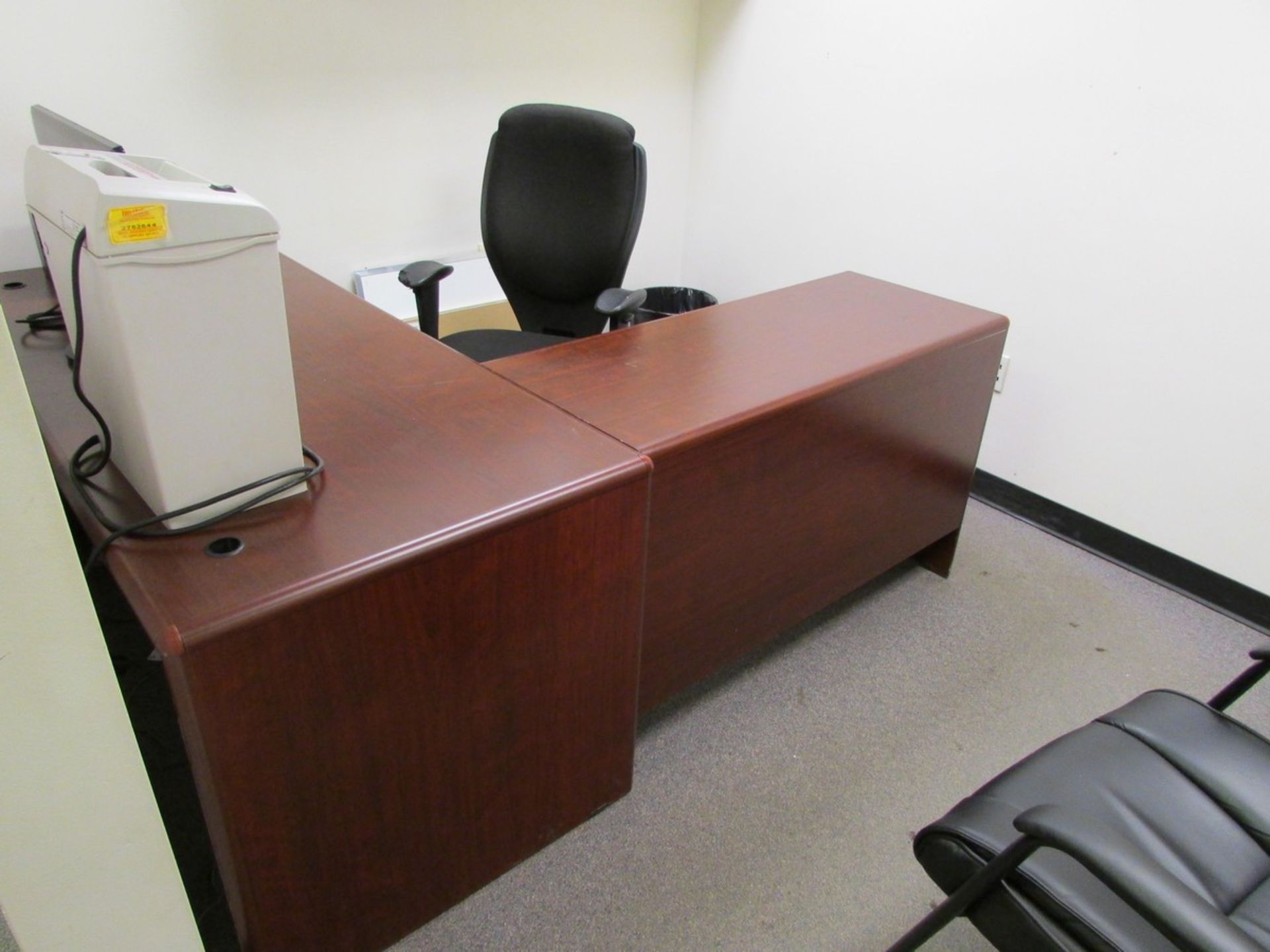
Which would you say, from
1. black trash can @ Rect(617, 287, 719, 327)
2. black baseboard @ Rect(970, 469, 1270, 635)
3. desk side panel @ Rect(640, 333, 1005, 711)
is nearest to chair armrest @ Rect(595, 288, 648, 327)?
desk side panel @ Rect(640, 333, 1005, 711)

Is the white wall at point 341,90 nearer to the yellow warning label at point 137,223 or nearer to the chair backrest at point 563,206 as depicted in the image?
the chair backrest at point 563,206

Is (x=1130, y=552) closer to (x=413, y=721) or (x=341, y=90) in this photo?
(x=413, y=721)

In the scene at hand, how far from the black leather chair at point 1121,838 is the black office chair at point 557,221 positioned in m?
1.50

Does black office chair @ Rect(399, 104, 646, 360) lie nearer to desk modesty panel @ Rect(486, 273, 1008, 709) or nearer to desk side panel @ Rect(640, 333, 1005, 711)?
desk modesty panel @ Rect(486, 273, 1008, 709)

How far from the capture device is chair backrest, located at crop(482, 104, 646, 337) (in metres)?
2.17

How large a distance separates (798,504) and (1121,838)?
0.84 m

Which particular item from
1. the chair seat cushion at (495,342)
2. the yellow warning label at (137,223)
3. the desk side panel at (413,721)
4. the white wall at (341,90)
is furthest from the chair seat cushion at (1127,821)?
the white wall at (341,90)

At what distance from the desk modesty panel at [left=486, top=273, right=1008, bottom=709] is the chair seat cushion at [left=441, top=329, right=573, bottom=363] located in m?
0.58

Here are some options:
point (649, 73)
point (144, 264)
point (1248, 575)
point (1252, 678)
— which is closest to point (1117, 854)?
point (1252, 678)

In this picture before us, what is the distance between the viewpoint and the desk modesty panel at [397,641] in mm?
935

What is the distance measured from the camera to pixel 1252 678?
3.86 feet

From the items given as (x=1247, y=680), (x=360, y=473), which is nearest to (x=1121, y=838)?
A: (x=1247, y=680)

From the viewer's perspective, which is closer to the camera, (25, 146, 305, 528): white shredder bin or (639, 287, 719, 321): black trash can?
(25, 146, 305, 528): white shredder bin

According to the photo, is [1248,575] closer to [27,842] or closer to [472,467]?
[472,467]
